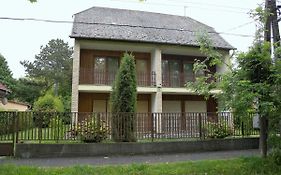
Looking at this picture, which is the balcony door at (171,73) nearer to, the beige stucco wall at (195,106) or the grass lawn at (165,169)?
the beige stucco wall at (195,106)

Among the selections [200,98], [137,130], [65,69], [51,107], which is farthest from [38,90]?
[137,130]

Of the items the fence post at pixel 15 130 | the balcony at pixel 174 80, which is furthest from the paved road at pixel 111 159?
the balcony at pixel 174 80

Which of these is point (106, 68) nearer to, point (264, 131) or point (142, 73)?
point (142, 73)

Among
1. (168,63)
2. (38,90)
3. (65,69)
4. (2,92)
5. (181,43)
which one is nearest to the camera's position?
(2,92)

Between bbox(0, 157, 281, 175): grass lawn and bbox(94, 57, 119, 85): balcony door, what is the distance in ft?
38.1

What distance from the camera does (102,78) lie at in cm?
1917

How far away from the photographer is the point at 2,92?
1797 cm

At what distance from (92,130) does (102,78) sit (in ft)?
27.1

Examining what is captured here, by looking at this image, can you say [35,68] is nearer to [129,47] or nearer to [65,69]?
[65,69]

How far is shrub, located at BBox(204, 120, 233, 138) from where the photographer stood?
481 inches

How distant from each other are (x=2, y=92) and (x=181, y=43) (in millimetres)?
12119

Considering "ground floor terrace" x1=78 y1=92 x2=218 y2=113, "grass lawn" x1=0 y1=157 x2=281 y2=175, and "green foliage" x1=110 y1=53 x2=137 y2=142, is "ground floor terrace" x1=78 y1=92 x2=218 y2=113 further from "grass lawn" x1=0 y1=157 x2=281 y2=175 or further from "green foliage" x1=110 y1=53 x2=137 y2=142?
"grass lawn" x1=0 y1=157 x2=281 y2=175

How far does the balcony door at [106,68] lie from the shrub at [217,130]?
8920 mm

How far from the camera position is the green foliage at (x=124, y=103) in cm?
1159
